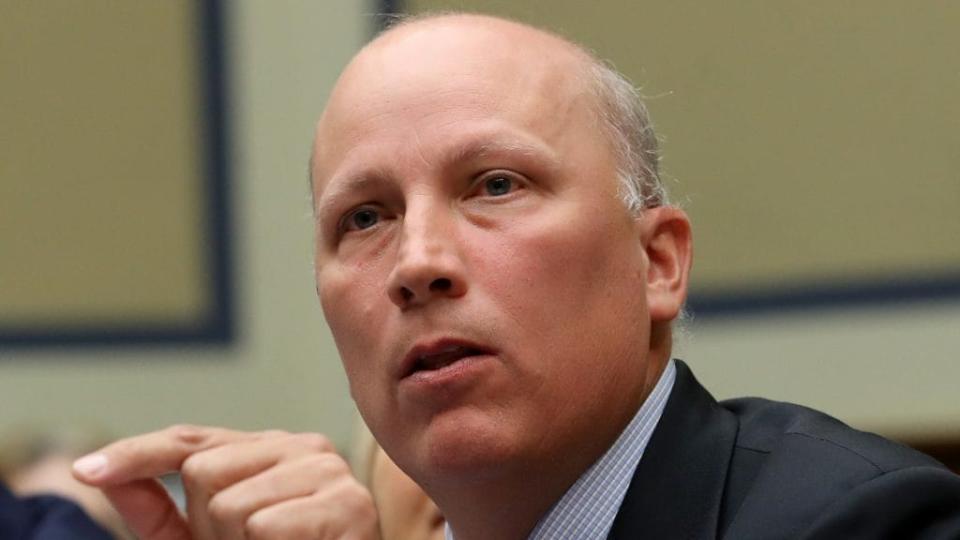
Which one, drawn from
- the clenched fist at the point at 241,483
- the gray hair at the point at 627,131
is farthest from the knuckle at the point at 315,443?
the gray hair at the point at 627,131

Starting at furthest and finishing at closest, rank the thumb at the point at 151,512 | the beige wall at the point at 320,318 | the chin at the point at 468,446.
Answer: the beige wall at the point at 320,318 → the thumb at the point at 151,512 → the chin at the point at 468,446

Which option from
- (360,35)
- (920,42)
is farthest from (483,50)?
(360,35)

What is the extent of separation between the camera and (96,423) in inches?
232

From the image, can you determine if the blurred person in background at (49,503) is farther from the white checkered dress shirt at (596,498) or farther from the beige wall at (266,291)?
the beige wall at (266,291)

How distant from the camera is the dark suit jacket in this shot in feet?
5.95

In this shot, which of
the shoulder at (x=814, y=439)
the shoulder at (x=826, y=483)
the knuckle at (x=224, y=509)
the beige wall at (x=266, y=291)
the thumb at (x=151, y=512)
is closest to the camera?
the shoulder at (x=826, y=483)

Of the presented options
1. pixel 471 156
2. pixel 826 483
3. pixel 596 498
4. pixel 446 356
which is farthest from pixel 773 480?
pixel 471 156

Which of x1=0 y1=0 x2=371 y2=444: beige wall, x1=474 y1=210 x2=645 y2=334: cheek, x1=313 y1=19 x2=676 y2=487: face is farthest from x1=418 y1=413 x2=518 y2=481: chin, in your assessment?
x1=0 y1=0 x2=371 y2=444: beige wall

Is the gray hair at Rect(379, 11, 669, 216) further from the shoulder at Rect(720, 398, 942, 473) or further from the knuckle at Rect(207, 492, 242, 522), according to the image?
the knuckle at Rect(207, 492, 242, 522)

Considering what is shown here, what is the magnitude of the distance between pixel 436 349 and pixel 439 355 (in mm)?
13

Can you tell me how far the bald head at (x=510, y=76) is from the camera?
2.25 m

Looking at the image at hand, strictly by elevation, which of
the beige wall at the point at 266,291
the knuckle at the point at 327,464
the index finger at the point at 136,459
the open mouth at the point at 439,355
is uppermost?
the open mouth at the point at 439,355

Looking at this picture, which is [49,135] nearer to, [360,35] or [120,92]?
[120,92]

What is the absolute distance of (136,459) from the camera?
2.29m
